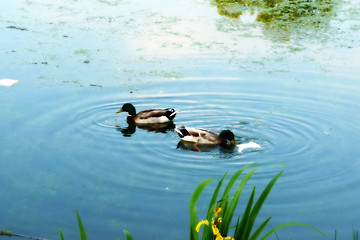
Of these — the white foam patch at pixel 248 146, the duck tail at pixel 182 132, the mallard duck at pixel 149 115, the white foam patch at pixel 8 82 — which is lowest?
the white foam patch at pixel 248 146

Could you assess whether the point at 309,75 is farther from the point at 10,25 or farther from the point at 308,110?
the point at 10,25

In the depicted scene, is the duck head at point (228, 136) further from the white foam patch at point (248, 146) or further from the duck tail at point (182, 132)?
the duck tail at point (182, 132)

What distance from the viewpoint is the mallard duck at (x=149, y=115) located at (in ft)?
24.7

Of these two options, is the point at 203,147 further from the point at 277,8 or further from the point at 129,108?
the point at 277,8

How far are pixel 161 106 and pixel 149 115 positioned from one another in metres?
0.56

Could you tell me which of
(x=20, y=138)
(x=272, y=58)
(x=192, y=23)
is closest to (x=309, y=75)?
(x=272, y=58)

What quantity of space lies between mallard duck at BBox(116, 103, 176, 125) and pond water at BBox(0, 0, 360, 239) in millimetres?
180

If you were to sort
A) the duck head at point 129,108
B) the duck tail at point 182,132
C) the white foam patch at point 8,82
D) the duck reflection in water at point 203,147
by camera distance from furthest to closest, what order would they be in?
the white foam patch at point 8,82
the duck head at point 129,108
the duck tail at point 182,132
the duck reflection in water at point 203,147

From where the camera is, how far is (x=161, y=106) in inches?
319

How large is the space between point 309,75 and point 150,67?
2932 mm

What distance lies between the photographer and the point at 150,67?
30.6 feet

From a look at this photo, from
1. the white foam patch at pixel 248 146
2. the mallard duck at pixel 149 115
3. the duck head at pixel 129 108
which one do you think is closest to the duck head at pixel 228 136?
the white foam patch at pixel 248 146

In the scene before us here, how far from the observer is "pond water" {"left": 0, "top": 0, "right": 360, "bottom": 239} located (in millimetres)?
5176

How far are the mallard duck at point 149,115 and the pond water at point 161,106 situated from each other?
180 mm
